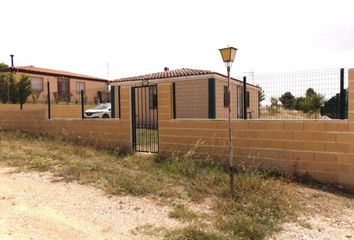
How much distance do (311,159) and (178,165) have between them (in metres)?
2.86

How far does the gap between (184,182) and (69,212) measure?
244cm

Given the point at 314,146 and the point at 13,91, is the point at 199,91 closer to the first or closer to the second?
the point at 314,146

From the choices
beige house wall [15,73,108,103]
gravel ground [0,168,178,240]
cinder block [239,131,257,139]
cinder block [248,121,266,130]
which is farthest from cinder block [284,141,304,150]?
beige house wall [15,73,108,103]

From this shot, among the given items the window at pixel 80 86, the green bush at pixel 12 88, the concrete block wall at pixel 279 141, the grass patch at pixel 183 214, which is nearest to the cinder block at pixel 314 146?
the concrete block wall at pixel 279 141

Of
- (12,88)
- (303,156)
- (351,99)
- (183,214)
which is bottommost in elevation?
(183,214)

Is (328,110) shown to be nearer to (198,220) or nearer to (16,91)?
(198,220)

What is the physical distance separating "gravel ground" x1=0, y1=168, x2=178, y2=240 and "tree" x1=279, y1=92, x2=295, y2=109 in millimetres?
4065

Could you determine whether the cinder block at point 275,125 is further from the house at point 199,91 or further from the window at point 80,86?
the window at point 80,86

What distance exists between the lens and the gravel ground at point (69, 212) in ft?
14.3

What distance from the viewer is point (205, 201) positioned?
5715 millimetres

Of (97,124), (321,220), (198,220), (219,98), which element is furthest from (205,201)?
(219,98)

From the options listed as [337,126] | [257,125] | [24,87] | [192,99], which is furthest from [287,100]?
[24,87]

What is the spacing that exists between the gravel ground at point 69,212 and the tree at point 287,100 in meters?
4.07

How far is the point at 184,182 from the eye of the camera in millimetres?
6754
